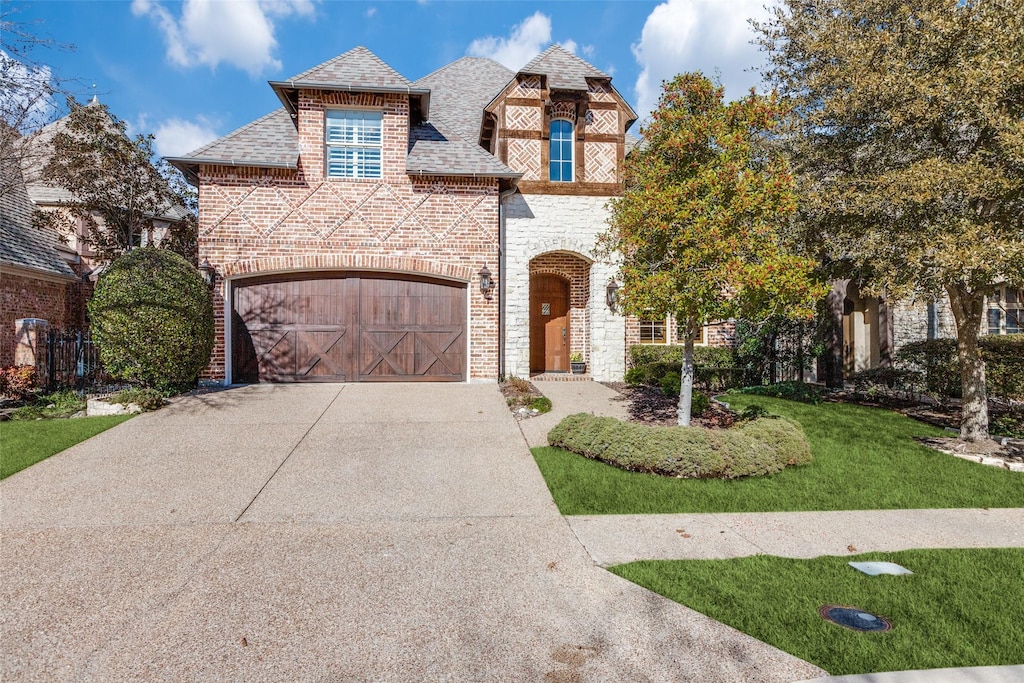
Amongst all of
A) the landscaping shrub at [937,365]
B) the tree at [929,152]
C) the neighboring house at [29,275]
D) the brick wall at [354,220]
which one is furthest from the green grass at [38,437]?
the landscaping shrub at [937,365]

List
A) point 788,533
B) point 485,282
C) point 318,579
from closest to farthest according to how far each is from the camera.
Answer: point 318,579 → point 788,533 → point 485,282

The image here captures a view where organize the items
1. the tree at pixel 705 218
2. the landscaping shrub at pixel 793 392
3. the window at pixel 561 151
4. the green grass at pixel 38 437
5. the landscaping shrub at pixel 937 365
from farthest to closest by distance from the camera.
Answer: the window at pixel 561 151, the landscaping shrub at pixel 793 392, the landscaping shrub at pixel 937 365, the tree at pixel 705 218, the green grass at pixel 38 437

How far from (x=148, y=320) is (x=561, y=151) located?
9966mm

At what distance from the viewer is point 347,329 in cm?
1193

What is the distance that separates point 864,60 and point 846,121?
1056 mm

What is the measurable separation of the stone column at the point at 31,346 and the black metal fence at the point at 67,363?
0.09m

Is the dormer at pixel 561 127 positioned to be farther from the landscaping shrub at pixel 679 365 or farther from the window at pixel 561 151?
the landscaping shrub at pixel 679 365

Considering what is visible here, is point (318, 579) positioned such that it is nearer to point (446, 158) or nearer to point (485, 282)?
point (485, 282)

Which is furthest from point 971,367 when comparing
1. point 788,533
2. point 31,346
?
point 31,346

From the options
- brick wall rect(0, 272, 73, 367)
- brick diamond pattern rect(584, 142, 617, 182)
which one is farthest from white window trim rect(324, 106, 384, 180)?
brick wall rect(0, 272, 73, 367)

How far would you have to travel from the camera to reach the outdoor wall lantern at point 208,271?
1117 cm

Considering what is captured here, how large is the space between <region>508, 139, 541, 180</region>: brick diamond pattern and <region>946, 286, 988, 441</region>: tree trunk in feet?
28.9

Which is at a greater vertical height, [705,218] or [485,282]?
[705,218]

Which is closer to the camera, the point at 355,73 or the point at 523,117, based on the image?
the point at 355,73
